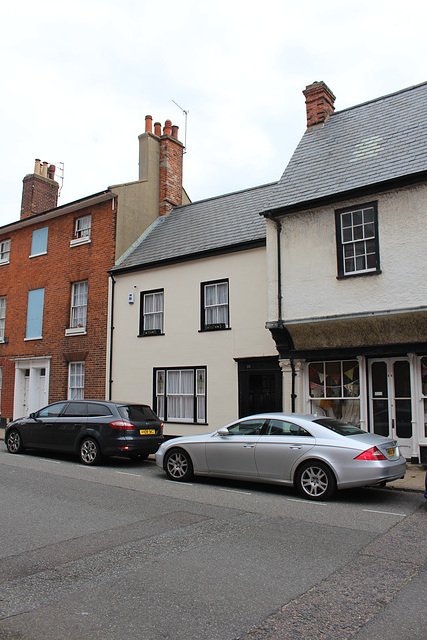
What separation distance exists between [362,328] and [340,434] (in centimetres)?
389

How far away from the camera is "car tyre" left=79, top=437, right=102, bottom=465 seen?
11.9m

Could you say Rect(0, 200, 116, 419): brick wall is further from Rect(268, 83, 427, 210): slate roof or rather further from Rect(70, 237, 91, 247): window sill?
Rect(268, 83, 427, 210): slate roof

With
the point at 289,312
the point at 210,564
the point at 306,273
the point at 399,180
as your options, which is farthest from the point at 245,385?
the point at 210,564

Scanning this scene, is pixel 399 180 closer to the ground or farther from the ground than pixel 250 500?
farther from the ground

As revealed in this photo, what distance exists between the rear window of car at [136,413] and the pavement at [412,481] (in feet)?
19.1

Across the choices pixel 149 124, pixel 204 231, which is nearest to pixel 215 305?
pixel 204 231

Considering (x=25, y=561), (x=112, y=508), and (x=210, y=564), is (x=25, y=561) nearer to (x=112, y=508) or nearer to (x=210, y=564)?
(x=210, y=564)

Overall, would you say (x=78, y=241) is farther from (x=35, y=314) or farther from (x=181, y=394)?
(x=181, y=394)

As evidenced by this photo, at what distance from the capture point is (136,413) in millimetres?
12516

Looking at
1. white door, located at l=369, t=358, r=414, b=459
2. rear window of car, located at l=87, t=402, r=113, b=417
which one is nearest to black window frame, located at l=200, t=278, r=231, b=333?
rear window of car, located at l=87, t=402, r=113, b=417

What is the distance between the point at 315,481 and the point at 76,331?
492 inches

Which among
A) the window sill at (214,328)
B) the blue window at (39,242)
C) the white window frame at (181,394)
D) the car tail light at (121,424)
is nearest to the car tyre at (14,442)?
the car tail light at (121,424)

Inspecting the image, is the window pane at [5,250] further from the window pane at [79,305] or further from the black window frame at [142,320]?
the black window frame at [142,320]

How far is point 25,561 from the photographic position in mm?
5215
